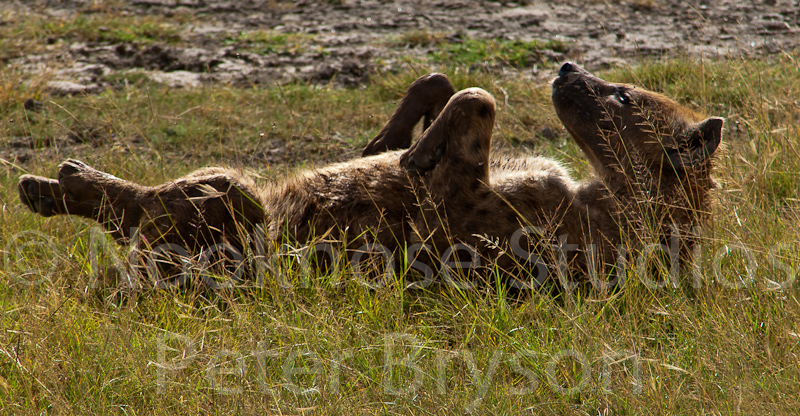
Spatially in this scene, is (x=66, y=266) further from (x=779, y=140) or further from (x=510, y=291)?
(x=779, y=140)

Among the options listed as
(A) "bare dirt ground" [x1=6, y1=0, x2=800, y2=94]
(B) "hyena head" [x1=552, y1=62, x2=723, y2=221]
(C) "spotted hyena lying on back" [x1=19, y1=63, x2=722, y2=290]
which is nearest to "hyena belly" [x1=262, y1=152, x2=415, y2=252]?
(C) "spotted hyena lying on back" [x1=19, y1=63, x2=722, y2=290]

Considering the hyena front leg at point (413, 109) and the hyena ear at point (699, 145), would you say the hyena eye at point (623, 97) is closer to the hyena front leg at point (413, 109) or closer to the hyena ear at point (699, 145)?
the hyena ear at point (699, 145)

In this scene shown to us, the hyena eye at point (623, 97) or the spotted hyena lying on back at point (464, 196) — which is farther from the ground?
the hyena eye at point (623, 97)

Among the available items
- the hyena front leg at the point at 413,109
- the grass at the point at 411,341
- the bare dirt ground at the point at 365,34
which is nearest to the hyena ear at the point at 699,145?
the grass at the point at 411,341

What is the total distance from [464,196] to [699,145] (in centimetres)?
111

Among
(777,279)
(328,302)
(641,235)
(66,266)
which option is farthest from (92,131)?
(777,279)

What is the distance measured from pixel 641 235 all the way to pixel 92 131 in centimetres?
420

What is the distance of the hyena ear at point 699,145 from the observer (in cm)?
299

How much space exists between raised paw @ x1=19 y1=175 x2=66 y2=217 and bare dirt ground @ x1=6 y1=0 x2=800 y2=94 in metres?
2.77

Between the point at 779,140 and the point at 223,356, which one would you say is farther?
the point at 779,140

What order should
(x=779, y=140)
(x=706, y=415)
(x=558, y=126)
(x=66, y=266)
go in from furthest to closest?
(x=558, y=126)
(x=779, y=140)
(x=66, y=266)
(x=706, y=415)

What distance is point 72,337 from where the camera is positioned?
270 cm

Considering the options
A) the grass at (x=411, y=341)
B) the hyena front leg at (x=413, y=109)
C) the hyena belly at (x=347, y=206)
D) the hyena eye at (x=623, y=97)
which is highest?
the hyena eye at (x=623, y=97)

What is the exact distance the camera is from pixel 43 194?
3.53 meters
